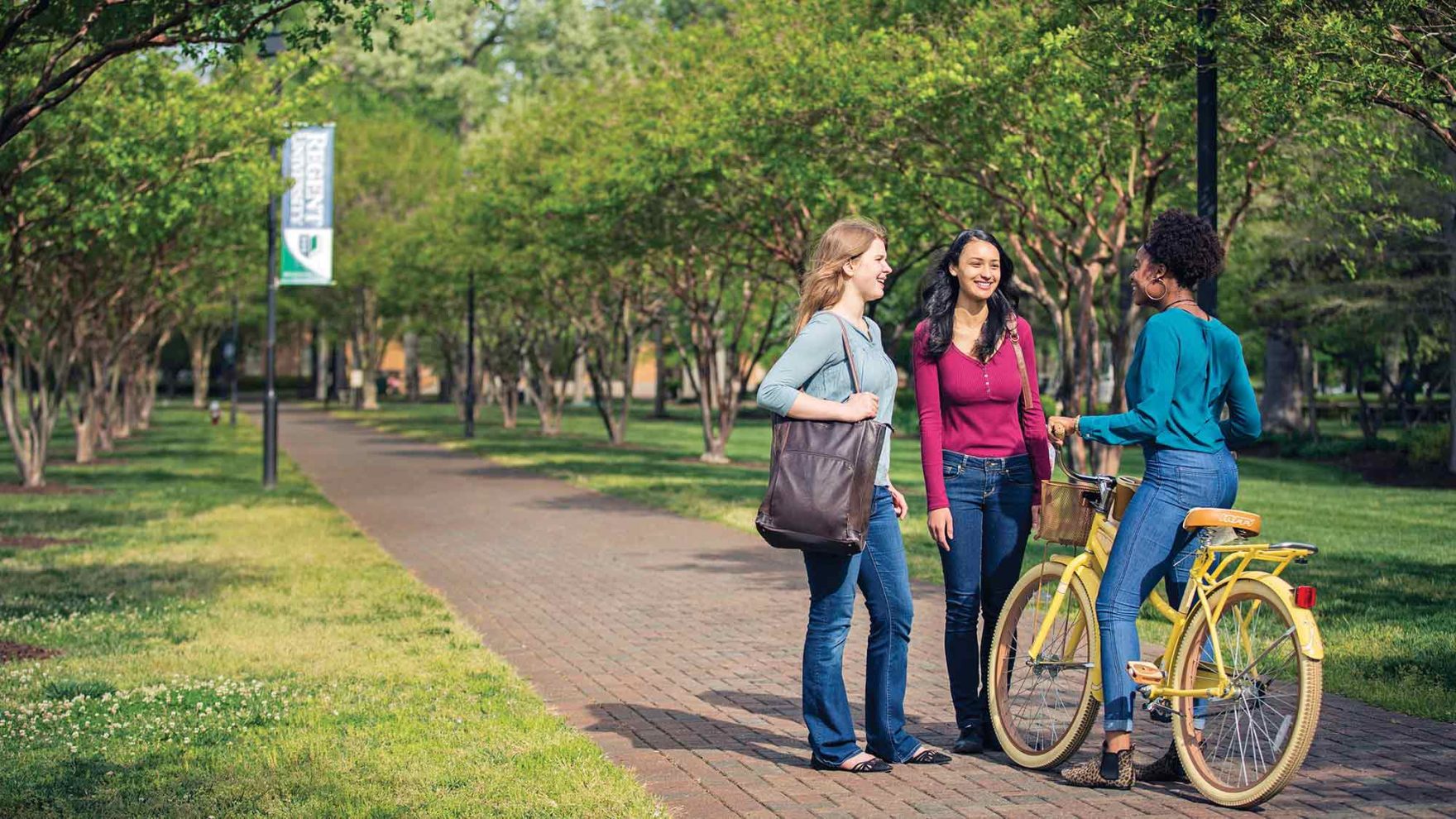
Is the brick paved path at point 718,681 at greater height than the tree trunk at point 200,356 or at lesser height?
lesser

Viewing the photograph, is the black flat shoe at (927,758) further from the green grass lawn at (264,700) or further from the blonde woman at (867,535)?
the green grass lawn at (264,700)

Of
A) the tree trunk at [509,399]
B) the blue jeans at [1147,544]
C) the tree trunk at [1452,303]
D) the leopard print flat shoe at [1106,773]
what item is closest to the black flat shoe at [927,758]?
the leopard print flat shoe at [1106,773]

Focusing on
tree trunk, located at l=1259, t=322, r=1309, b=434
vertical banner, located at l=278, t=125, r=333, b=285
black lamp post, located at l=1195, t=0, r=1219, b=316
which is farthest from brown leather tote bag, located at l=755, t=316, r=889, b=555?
tree trunk, located at l=1259, t=322, r=1309, b=434

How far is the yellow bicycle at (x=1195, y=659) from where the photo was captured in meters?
5.17

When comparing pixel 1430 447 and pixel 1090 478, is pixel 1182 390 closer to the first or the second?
pixel 1090 478

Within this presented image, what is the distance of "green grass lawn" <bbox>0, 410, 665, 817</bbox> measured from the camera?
5.79 metres

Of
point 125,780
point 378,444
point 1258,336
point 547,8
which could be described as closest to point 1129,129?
point 125,780

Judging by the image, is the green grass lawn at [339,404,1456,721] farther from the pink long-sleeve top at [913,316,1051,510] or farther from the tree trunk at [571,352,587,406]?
the tree trunk at [571,352,587,406]

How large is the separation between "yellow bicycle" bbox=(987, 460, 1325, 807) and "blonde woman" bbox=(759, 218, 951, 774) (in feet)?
1.48

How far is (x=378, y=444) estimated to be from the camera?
120 ft

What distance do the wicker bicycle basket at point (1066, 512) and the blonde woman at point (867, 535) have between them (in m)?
0.51

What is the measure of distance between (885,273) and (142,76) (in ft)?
47.8

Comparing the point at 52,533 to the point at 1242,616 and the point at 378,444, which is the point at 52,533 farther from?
the point at 378,444

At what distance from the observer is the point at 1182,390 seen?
5.54 meters
